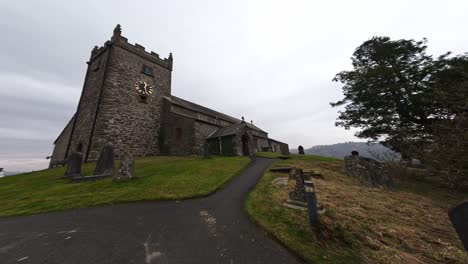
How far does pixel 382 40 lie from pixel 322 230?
21804 millimetres

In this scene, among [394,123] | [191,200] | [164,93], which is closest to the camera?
[191,200]

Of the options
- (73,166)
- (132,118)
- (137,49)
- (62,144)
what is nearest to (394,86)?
(73,166)

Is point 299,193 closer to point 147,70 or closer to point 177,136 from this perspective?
point 177,136

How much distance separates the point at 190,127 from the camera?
22.2m

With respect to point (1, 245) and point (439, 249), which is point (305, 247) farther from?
point (1, 245)

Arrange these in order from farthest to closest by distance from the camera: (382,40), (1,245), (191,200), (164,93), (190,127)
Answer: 1. (164,93)
2. (190,127)
3. (382,40)
4. (191,200)
5. (1,245)

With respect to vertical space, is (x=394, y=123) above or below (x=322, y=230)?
above

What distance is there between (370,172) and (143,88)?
26508 millimetres

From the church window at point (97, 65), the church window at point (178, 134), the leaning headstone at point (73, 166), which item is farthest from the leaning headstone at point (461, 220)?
the church window at point (97, 65)

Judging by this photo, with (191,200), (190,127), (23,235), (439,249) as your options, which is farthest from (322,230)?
(190,127)

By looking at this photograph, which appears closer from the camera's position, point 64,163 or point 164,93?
point 64,163

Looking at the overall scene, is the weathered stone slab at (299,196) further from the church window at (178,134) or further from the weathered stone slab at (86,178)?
the church window at (178,134)

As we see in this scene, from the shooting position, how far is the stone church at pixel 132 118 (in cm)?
1916

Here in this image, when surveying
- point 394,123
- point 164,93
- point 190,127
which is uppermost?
point 164,93
